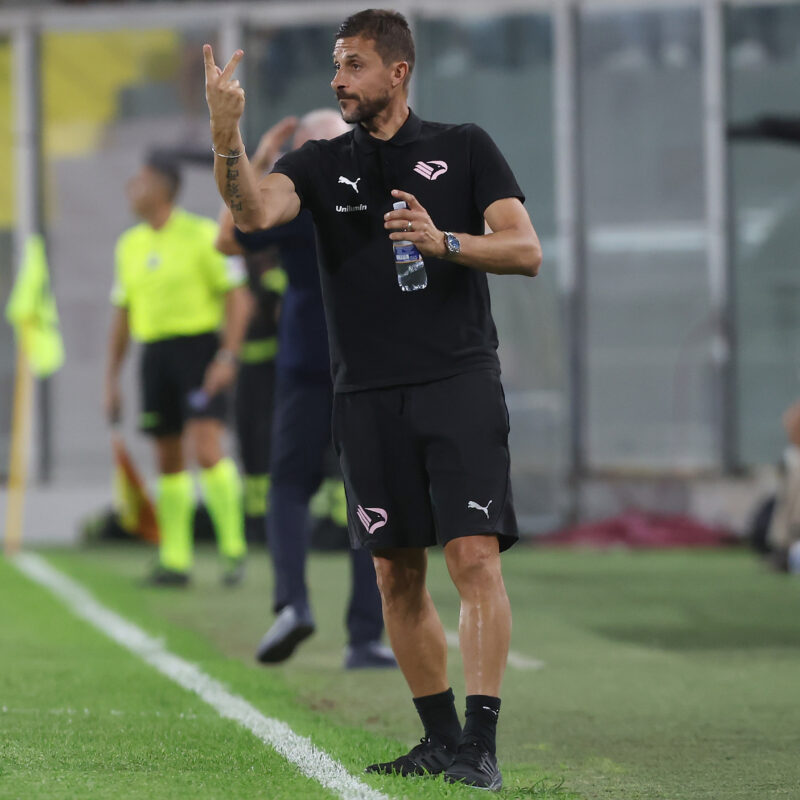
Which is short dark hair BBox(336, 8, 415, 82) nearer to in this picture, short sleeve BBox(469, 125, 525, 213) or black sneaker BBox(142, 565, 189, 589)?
short sleeve BBox(469, 125, 525, 213)

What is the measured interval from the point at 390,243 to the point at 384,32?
1.69 feet

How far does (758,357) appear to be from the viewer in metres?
15.3

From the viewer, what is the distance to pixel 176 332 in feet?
33.1

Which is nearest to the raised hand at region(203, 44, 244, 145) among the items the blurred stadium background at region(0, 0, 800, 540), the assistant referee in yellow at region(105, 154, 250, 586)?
the assistant referee in yellow at region(105, 154, 250, 586)

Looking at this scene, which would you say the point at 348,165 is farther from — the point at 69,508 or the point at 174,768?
the point at 69,508

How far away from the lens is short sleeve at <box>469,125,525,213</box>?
13.9 ft

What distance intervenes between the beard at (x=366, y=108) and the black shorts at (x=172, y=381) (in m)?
5.80

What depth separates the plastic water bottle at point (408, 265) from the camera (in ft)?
13.5

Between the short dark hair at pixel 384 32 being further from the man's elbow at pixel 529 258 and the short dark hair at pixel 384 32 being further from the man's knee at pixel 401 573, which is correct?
the man's knee at pixel 401 573

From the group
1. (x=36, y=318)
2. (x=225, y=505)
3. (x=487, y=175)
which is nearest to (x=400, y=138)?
(x=487, y=175)

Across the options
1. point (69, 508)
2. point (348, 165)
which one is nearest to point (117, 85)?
point (69, 508)

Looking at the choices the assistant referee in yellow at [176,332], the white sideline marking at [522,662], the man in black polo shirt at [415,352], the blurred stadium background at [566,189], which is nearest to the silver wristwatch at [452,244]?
the man in black polo shirt at [415,352]

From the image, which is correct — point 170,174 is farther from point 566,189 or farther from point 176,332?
point 566,189

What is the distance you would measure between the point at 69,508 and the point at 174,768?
36.7ft
